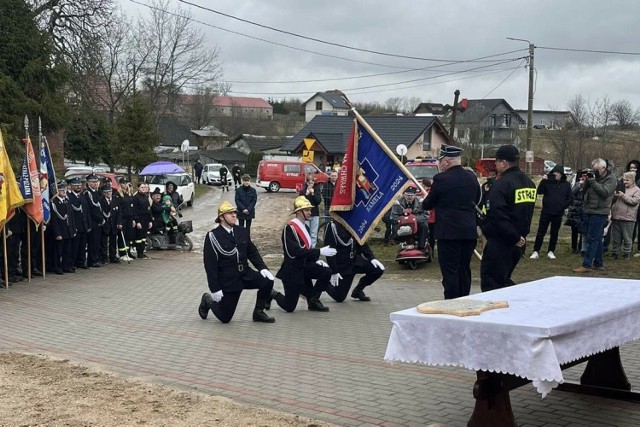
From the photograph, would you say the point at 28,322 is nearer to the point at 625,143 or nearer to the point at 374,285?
the point at 374,285

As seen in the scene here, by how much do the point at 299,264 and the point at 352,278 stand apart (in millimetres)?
1445

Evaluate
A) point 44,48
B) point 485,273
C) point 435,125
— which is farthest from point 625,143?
point 485,273

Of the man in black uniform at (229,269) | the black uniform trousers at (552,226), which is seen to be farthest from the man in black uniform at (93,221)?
the black uniform trousers at (552,226)

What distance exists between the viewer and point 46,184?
1612 cm

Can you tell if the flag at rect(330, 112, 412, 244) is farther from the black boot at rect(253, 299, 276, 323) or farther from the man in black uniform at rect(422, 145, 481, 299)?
the man in black uniform at rect(422, 145, 481, 299)

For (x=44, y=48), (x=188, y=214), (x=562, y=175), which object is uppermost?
(x=44, y=48)

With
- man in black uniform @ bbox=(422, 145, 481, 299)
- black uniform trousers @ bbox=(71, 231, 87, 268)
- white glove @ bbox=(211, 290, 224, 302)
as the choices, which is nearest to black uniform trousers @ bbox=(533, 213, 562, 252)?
Result: man in black uniform @ bbox=(422, 145, 481, 299)

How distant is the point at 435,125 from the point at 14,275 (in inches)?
1986

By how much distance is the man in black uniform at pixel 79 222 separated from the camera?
17.2 meters

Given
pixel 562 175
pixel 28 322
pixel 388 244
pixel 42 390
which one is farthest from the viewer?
pixel 388 244

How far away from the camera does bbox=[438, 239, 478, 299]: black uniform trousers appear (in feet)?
31.5

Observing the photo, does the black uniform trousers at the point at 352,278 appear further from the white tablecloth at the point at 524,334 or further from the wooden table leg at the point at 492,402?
the wooden table leg at the point at 492,402

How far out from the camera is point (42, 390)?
734cm

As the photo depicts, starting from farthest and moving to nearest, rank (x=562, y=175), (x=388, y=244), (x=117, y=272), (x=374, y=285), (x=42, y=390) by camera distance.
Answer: (x=388, y=244) < (x=117, y=272) < (x=562, y=175) < (x=374, y=285) < (x=42, y=390)
